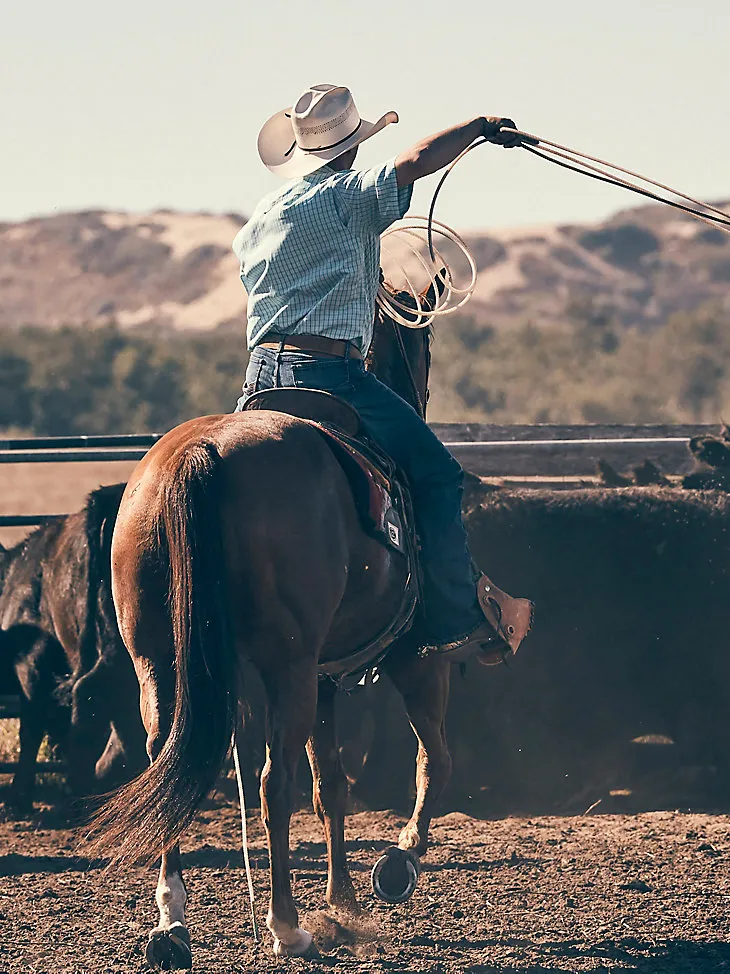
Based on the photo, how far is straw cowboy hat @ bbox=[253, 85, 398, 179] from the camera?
4.98 metres

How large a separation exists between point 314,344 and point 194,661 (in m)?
1.29

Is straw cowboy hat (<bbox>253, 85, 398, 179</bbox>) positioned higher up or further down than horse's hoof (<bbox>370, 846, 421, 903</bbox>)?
higher up

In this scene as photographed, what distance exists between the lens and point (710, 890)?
5500 millimetres

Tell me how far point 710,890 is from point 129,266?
249 ft

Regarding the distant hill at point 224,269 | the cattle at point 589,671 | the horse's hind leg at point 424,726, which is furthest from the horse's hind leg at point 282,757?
the distant hill at point 224,269

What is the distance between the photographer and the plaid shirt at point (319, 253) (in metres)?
4.80

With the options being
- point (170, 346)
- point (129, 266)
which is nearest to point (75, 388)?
point (170, 346)

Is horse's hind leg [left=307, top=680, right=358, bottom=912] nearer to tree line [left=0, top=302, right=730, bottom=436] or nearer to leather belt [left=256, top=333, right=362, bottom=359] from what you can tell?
leather belt [left=256, top=333, right=362, bottom=359]

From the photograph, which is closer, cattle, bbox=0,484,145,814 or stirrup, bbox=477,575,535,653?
stirrup, bbox=477,575,535,653

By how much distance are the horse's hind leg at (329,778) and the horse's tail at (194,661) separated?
41.8 inches

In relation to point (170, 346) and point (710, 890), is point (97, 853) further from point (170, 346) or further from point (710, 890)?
point (170, 346)

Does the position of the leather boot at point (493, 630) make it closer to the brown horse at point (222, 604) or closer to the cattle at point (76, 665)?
the brown horse at point (222, 604)

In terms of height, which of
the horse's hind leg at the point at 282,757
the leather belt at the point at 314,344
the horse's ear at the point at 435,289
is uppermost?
→ the horse's ear at the point at 435,289

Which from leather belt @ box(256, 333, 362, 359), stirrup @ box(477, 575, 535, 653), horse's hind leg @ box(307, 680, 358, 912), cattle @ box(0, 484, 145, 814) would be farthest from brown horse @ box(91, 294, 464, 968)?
cattle @ box(0, 484, 145, 814)
